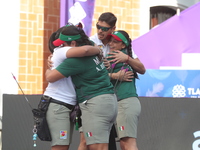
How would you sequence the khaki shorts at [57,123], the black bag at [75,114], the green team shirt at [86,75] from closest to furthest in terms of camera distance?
the green team shirt at [86,75]
the khaki shorts at [57,123]
the black bag at [75,114]

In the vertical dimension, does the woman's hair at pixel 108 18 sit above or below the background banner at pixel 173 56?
above

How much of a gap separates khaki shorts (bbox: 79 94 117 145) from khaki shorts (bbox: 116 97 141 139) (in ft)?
2.52

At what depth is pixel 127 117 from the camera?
5.68m

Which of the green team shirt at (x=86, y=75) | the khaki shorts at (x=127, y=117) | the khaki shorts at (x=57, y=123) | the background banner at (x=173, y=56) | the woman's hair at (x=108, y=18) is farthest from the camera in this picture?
the background banner at (x=173, y=56)

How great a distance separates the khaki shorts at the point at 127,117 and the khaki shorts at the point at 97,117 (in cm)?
77

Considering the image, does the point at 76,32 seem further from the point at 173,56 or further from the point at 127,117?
the point at 173,56

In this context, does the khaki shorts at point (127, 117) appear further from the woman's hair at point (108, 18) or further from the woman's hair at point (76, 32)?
the woman's hair at point (76, 32)

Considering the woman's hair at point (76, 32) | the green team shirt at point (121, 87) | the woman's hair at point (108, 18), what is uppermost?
the woman's hair at point (108, 18)

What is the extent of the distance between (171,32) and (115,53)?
3.97 metres

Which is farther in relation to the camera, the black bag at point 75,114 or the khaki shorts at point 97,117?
the black bag at point 75,114

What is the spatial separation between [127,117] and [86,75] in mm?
1018

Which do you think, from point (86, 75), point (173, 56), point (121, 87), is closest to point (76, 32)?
point (86, 75)

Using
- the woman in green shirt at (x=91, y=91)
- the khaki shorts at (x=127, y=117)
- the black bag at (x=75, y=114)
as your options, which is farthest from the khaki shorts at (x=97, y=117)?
the khaki shorts at (x=127, y=117)

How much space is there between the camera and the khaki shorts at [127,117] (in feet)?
18.6
